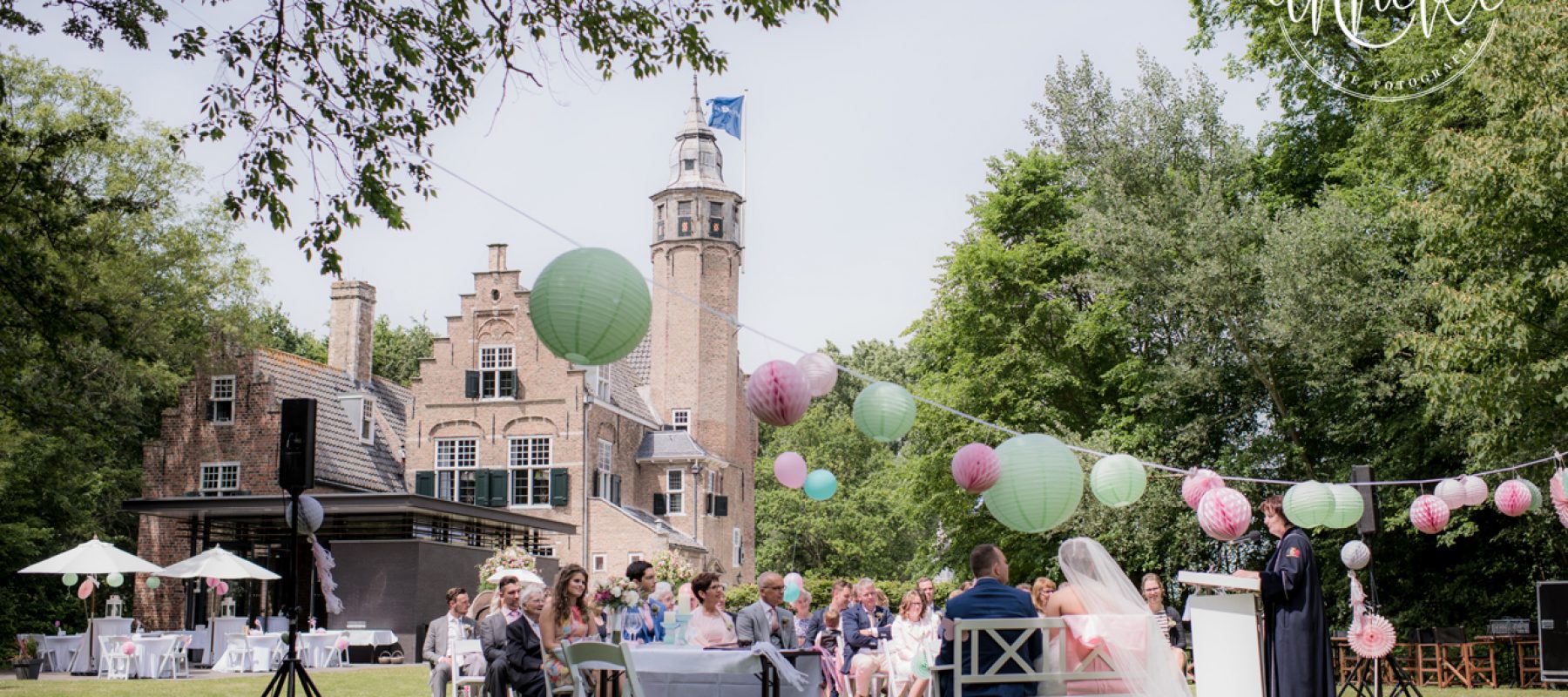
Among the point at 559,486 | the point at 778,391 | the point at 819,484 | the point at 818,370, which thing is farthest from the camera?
the point at 559,486

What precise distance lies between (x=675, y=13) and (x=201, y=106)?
3677 mm

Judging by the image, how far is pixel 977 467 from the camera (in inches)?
416

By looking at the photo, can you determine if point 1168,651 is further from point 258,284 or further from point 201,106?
point 258,284

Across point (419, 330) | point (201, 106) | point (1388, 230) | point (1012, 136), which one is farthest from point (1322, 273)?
point (419, 330)

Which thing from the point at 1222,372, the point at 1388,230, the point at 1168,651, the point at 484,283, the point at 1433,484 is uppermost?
the point at 484,283

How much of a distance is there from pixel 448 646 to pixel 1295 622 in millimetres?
7643

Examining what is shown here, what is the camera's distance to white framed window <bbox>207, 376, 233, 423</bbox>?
34188 millimetres

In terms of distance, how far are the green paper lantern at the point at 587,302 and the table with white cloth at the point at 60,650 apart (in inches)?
790

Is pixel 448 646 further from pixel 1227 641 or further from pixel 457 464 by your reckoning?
pixel 457 464

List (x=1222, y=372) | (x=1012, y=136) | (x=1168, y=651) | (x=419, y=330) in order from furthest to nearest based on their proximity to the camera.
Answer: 1. (x=419, y=330)
2. (x=1012, y=136)
3. (x=1222, y=372)
4. (x=1168, y=651)

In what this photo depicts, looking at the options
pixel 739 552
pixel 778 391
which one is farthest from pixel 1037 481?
pixel 739 552

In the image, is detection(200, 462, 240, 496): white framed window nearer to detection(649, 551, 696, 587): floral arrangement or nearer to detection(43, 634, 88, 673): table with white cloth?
detection(43, 634, 88, 673): table with white cloth

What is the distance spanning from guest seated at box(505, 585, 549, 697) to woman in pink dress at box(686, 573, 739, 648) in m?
1.53

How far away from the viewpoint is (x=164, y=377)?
3331 centimetres
